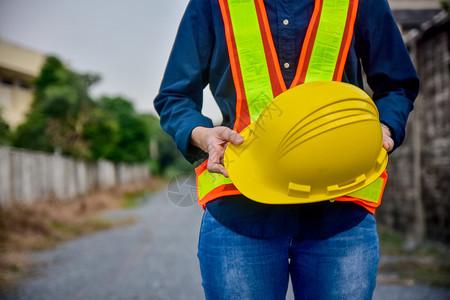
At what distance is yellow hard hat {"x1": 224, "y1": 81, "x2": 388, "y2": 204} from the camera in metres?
1.04

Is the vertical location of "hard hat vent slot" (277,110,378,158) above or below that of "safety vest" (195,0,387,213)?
below

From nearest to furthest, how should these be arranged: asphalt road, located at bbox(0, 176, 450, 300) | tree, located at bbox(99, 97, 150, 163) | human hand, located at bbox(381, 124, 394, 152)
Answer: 1. human hand, located at bbox(381, 124, 394, 152)
2. asphalt road, located at bbox(0, 176, 450, 300)
3. tree, located at bbox(99, 97, 150, 163)

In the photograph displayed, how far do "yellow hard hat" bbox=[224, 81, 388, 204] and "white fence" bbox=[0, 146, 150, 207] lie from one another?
370 inches

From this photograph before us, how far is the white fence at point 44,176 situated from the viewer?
1010cm

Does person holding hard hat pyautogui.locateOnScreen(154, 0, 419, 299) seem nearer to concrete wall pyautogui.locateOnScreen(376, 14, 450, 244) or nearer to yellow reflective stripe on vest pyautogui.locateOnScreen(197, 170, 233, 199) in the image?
yellow reflective stripe on vest pyautogui.locateOnScreen(197, 170, 233, 199)

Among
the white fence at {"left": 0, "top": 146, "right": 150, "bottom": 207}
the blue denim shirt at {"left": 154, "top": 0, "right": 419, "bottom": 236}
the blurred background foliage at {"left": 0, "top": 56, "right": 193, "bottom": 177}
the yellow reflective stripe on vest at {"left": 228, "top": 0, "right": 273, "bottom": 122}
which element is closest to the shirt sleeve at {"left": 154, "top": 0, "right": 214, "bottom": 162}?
the blue denim shirt at {"left": 154, "top": 0, "right": 419, "bottom": 236}

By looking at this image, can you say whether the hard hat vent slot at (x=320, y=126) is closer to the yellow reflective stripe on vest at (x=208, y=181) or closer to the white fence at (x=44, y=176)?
the yellow reflective stripe on vest at (x=208, y=181)

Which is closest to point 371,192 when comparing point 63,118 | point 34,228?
point 34,228

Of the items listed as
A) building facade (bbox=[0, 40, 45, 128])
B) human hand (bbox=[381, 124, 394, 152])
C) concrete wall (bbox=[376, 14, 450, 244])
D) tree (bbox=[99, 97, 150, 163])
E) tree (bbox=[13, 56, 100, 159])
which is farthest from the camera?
tree (bbox=[99, 97, 150, 163])

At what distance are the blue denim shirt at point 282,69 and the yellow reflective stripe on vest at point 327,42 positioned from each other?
2.2 inches

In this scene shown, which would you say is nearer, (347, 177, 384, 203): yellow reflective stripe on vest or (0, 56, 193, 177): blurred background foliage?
(347, 177, 384, 203): yellow reflective stripe on vest

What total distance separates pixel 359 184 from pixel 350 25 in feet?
1.53

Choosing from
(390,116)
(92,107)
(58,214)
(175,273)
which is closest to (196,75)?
(390,116)

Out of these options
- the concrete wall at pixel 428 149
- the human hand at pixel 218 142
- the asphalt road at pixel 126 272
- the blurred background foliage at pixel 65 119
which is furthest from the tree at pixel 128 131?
the human hand at pixel 218 142
